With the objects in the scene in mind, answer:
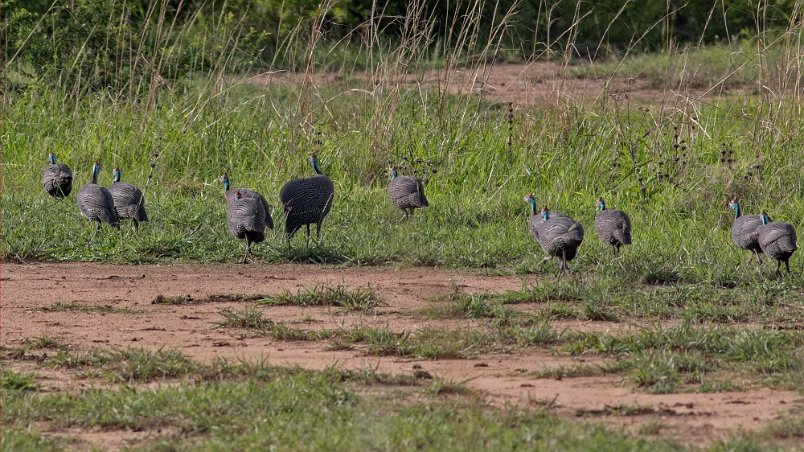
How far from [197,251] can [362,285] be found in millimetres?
1455

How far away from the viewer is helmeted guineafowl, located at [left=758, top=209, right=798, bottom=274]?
771 centimetres

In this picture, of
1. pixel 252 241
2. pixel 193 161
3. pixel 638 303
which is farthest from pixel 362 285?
pixel 193 161

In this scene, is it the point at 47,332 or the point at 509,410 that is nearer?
the point at 509,410

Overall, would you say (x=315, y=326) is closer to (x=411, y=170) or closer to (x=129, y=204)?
(x=129, y=204)

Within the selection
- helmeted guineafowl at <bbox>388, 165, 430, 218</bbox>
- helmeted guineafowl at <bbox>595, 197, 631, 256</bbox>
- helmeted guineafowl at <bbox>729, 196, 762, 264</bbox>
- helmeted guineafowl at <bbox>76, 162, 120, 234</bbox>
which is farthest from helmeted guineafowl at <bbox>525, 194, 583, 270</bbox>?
helmeted guineafowl at <bbox>76, 162, 120, 234</bbox>

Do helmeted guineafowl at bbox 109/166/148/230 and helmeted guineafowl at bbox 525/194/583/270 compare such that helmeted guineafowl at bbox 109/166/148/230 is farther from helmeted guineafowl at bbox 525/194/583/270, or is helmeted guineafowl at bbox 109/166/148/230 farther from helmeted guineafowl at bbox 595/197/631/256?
helmeted guineafowl at bbox 595/197/631/256

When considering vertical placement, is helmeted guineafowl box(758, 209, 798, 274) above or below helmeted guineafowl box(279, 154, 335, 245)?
above

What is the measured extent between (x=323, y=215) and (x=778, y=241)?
3.18 meters

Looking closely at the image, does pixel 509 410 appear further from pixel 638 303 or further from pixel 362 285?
pixel 362 285

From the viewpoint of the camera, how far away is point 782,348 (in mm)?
6176

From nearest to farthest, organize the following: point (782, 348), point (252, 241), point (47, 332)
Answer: point (782, 348), point (47, 332), point (252, 241)

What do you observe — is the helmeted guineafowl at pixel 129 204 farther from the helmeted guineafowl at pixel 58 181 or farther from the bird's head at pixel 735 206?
the bird's head at pixel 735 206

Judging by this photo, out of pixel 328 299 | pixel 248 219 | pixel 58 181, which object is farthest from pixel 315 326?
pixel 58 181

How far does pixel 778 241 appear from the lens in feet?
25.4
